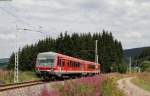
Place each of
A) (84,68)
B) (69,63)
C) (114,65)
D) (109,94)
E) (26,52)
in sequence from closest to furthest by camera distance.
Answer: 1. (109,94)
2. (69,63)
3. (84,68)
4. (26,52)
5. (114,65)

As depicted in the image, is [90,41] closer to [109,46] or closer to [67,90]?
[109,46]

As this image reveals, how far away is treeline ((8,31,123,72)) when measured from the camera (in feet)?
376

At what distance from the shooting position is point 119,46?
160 m

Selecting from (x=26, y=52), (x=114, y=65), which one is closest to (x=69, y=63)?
(x=26, y=52)

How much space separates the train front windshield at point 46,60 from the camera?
46.5 meters

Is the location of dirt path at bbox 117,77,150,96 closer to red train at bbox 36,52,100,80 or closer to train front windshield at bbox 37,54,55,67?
red train at bbox 36,52,100,80

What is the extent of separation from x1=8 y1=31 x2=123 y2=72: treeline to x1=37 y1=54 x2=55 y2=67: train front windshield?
55501mm

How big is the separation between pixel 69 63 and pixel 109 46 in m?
97.8

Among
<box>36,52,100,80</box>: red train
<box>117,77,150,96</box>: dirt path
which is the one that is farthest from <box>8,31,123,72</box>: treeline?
<box>117,77,150,96</box>: dirt path

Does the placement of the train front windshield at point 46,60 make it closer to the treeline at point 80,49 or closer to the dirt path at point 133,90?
the dirt path at point 133,90

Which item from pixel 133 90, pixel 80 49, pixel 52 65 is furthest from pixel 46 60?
pixel 80 49

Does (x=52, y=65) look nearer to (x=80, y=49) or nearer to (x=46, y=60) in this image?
(x=46, y=60)

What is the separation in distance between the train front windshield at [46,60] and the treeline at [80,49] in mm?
55501

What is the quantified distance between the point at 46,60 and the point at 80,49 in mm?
79903
